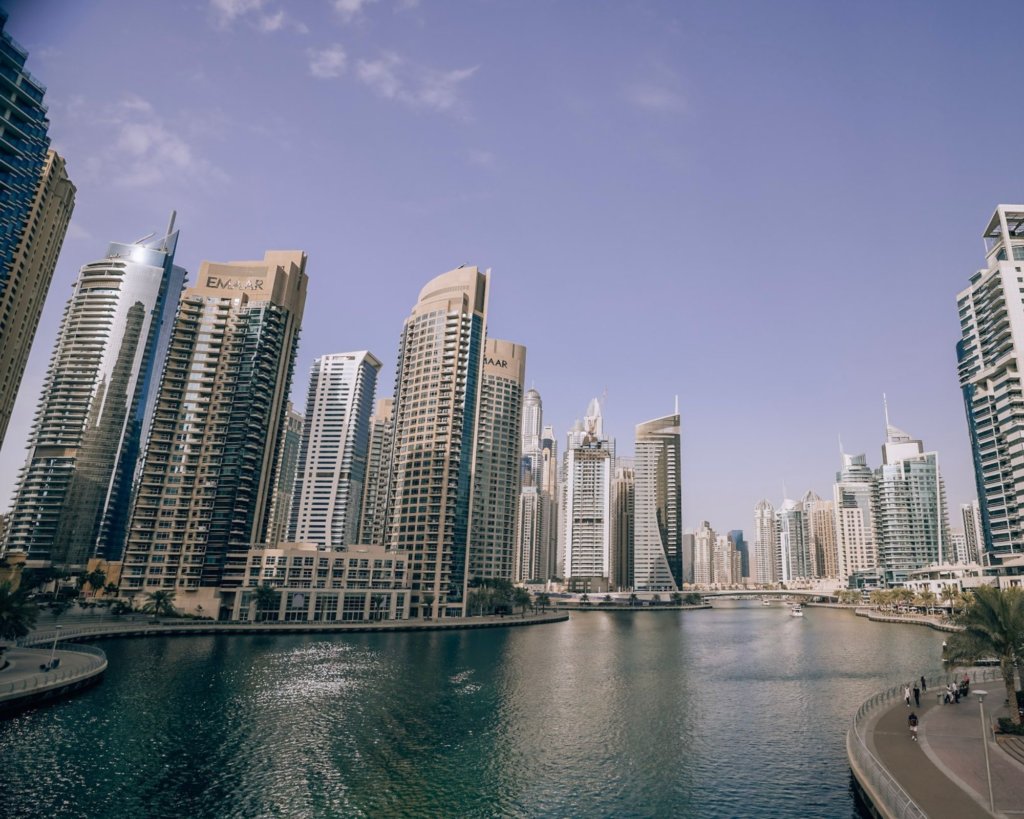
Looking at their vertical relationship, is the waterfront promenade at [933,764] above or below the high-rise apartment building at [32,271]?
below

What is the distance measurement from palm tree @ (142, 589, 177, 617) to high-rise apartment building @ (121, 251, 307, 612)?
4.88 meters

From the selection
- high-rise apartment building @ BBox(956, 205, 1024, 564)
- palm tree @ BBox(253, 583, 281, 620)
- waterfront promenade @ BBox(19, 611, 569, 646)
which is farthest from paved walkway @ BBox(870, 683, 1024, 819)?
high-rise apartment building @ BBox(956, 205, 1024, 564)

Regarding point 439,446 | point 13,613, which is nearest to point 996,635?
point 13,613

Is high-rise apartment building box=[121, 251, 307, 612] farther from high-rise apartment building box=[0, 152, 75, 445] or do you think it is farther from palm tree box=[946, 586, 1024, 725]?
palm tree box=[946, 586, 1024, 725]

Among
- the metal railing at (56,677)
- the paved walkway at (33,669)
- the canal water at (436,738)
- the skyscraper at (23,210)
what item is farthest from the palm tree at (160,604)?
the skyscraper at (23,210)

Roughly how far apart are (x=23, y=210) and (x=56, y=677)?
8002cm

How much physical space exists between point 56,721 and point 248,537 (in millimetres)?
113667

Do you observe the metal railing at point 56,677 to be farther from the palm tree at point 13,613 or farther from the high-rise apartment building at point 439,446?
the high-rise apartment building at point 439,446

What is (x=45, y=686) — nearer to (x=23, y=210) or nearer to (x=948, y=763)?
(x=948, y=763)

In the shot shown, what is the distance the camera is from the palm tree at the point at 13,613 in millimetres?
67875

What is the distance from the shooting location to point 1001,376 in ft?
569

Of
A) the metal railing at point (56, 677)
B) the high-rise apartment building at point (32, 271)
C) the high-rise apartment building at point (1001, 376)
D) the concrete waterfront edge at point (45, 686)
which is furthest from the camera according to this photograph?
the high-rise apartment building at point (1001, 376)

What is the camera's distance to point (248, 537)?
6476 inches

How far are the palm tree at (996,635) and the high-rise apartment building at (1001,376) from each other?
14913 centimetres
